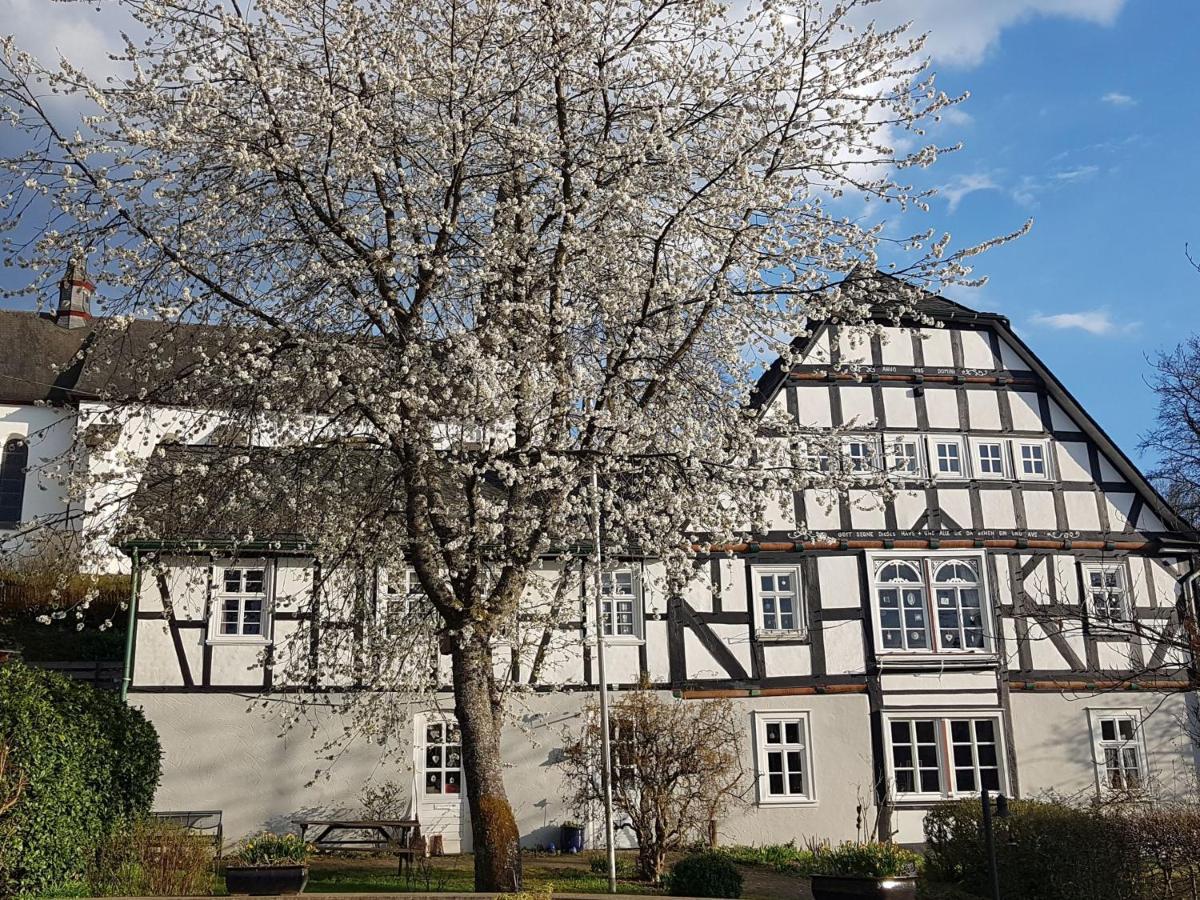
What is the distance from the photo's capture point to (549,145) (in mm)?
10484

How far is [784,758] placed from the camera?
1816 centimetres

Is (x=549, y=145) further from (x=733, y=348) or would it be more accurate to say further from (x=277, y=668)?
(x=277, y=668)

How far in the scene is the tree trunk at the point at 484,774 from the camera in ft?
34.1

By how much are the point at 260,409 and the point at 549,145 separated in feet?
12.8

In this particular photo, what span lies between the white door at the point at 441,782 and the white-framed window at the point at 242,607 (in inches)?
→ 115

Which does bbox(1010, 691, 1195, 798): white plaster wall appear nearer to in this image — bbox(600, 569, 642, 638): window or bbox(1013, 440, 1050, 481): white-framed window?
bbox(1013, 440, 1050, 481): white-framed window

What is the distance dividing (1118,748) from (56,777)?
647 inches

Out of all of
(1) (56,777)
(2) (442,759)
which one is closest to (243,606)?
(2) (442,759)

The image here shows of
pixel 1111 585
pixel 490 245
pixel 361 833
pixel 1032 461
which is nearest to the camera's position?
pixel 490 245

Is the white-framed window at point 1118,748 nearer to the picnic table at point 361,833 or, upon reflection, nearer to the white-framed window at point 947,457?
the white-framed window at point 947,457

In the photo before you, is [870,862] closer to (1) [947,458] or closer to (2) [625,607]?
(2) [625,607]

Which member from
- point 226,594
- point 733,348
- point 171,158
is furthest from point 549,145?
point 226,594

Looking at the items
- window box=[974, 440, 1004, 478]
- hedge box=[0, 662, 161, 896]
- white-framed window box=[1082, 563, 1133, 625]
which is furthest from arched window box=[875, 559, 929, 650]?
hedge box=[0, 662, 161, 896]

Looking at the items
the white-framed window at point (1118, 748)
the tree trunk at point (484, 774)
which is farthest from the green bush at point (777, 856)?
the tree trunk at point (484, 774)
